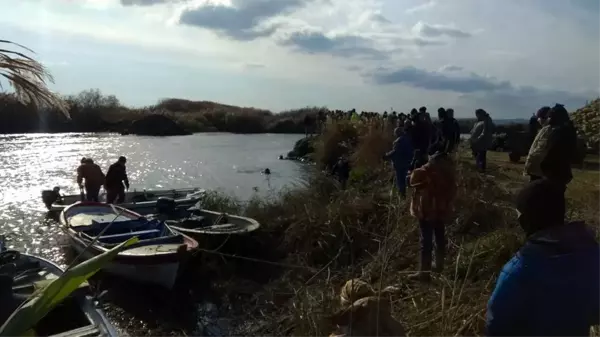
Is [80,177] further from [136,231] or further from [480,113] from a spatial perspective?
[480,113]

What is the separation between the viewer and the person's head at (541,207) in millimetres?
2848

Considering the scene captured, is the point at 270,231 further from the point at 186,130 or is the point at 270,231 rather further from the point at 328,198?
the point at 186,130

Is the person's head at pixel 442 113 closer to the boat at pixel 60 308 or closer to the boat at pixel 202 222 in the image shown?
the boat at pixel 202 222

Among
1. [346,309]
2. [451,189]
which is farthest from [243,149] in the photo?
[346,309]

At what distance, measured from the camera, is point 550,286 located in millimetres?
2686

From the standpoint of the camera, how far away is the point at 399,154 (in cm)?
1185

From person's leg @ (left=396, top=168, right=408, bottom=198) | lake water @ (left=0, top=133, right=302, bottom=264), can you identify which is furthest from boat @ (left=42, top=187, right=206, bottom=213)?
person's leg @ (left=396, top=168, right=408, bottom=198)

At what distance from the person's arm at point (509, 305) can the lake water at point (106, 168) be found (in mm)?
13102

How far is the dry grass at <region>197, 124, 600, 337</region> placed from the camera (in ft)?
19.1

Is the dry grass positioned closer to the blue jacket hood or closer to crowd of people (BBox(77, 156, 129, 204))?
the blue jacket hood

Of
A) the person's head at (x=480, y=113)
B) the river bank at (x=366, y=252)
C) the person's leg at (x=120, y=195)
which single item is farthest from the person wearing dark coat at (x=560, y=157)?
the person's leg at (x=120, y=195)

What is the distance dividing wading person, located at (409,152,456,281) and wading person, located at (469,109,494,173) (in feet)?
22.4

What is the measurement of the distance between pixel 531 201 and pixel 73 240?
12.7 m

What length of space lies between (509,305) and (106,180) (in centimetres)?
1603
